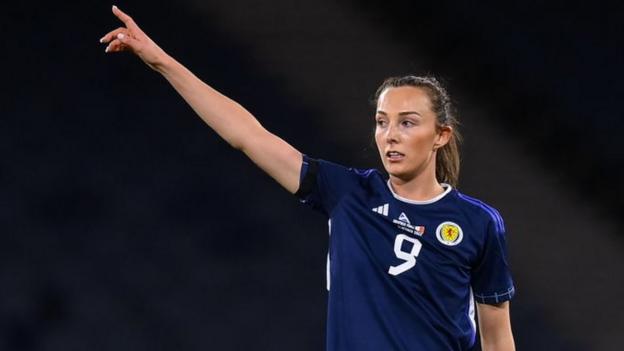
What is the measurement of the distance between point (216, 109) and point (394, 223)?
41cm

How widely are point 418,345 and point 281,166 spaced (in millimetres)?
429

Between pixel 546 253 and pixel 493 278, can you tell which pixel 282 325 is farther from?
pixel 493 278

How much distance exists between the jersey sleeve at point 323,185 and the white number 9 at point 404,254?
0.14 metres

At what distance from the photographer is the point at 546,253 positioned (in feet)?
10.6

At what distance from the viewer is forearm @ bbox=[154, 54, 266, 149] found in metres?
1.78

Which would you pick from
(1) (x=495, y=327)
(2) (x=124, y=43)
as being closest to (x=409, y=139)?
(1) (x=495, y=327)

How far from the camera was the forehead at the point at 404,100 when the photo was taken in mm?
1878

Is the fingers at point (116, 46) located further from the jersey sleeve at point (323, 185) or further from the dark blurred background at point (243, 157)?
the dark blurred background at point (243, 157)

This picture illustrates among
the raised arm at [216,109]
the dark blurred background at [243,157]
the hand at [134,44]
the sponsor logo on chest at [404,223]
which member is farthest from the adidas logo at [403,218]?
the dark blurred background at [243,157]

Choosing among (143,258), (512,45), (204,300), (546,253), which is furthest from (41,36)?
(546,253)

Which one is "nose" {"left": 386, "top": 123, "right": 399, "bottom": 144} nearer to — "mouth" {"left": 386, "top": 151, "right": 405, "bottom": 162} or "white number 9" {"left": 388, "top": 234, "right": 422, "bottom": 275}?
"mouth" {"left": 386, "top": 151, "right": 405, "bottom": 162}

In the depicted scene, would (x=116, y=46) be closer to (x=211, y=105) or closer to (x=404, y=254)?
(x=211, y=105)

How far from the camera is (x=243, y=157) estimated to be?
3307 mm

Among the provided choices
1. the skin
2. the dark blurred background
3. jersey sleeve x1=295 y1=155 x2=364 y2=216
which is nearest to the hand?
jersey sleeve x1=295 y1=155 x2=364 y2=216
